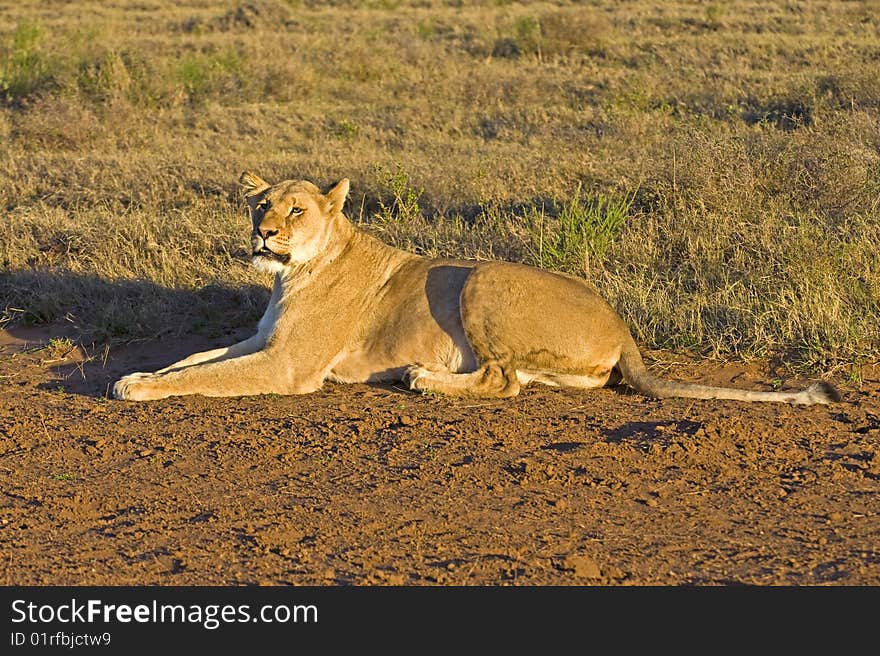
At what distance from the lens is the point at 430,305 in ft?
21.9

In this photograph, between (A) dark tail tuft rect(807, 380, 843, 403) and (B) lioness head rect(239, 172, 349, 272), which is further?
(B) lioness head rect(239, 172, 349, 272)

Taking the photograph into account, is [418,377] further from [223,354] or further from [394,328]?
[223,354]

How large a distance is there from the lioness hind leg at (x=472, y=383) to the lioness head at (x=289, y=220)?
3.25ft

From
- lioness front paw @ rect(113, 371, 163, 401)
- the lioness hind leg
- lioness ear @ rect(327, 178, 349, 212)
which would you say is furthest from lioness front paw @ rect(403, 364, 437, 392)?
lioness front paw @ rect(113, 371, 163, 401)

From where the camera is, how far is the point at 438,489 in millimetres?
5039

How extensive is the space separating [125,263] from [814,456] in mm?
5673

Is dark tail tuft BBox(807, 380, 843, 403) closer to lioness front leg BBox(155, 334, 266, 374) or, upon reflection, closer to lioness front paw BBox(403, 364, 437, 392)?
lioness front paw BBox(403, 364, 437, 392)

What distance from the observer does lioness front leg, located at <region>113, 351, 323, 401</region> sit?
644 cm

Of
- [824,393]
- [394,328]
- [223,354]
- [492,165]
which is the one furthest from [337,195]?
[492,165]

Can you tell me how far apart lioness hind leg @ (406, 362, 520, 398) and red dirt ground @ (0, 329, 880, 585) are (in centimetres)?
8

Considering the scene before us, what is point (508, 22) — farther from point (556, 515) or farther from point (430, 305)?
point (556, 515)

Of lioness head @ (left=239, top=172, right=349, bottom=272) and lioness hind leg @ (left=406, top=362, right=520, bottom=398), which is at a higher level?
lioness head @ (left=239, top=172, right=349, bottom=272)

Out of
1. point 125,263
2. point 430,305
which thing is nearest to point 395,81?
point 125,263

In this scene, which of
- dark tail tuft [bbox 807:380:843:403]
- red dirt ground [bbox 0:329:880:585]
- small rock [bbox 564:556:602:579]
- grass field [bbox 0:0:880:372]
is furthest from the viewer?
grass field [bbox 0:0:880:372]
